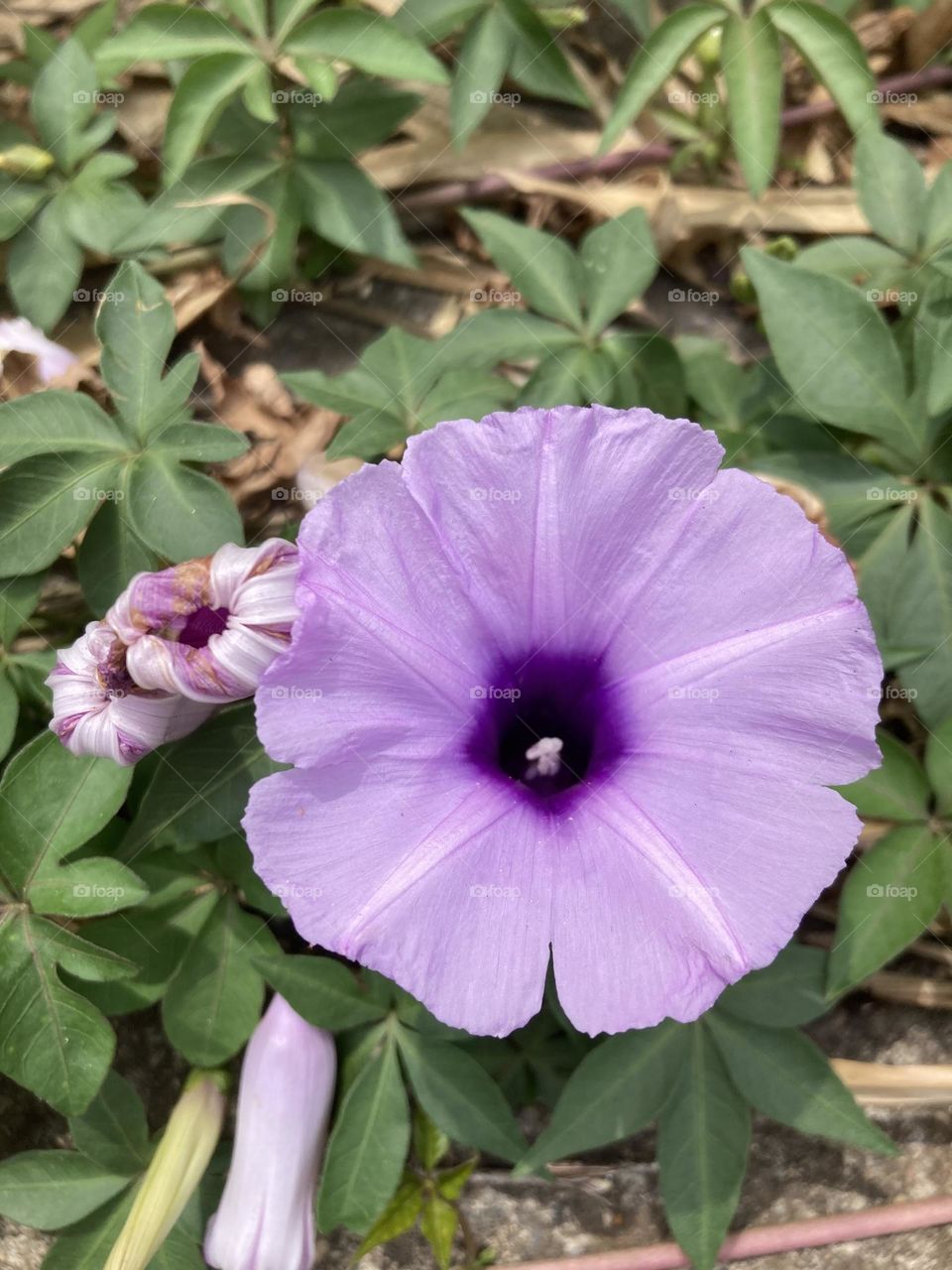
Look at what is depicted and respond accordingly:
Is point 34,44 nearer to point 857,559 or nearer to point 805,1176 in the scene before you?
point 857,559

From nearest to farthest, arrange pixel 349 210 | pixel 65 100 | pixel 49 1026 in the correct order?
pixel 49 1026, pixel 65 100, pixel 349 210

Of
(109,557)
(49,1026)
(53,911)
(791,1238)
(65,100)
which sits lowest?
(791,1238)

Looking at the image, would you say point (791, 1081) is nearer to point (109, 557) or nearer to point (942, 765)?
point (942, 765)

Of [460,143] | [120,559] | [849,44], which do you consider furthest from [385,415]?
[849,44]

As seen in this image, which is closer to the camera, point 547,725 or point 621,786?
point 621,786

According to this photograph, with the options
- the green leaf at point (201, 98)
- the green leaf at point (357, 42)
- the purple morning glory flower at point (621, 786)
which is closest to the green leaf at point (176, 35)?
the green leaf at point (201, 98)

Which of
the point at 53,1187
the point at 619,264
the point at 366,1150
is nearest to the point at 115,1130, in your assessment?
the point at 53,1187
